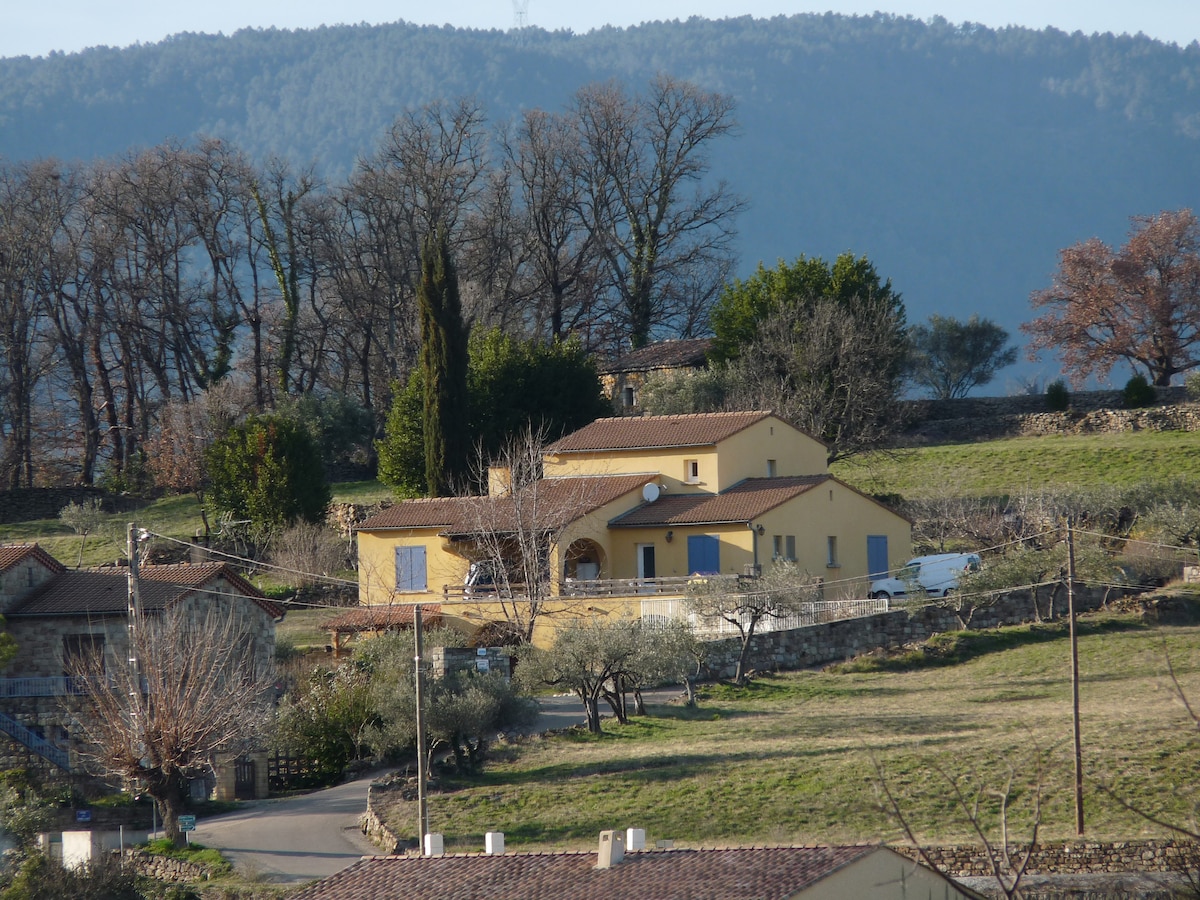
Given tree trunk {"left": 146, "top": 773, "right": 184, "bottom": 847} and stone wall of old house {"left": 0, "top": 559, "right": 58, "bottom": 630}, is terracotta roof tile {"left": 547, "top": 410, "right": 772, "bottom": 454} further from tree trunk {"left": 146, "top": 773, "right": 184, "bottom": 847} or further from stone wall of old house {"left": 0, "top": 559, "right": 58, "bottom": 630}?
tree trunk {"left": 146, "top": 773, "right": 184, "bottom": 847}

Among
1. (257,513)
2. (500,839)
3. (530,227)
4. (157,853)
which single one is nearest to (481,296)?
(530,227)

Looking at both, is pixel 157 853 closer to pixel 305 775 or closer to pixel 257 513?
pixel 305 775

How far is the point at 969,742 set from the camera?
23578mm

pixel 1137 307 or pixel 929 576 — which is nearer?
pixel 929 576

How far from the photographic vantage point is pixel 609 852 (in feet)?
52.1

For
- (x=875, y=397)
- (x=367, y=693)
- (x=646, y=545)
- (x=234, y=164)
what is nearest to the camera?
(x=367, y=693)

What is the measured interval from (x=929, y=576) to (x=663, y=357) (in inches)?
856

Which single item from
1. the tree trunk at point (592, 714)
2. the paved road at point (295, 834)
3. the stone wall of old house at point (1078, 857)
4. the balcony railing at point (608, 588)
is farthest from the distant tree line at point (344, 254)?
the stone wall of old house at point (1078, 857)

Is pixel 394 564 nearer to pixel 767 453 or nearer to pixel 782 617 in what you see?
pixel 767 453

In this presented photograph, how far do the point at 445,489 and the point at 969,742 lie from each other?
25656 millimetres

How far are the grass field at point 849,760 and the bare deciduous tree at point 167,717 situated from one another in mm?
4482

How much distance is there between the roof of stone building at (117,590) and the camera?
108ft

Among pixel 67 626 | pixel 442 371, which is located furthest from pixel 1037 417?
pixel 67 626

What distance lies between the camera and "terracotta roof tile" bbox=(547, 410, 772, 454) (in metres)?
41.6
